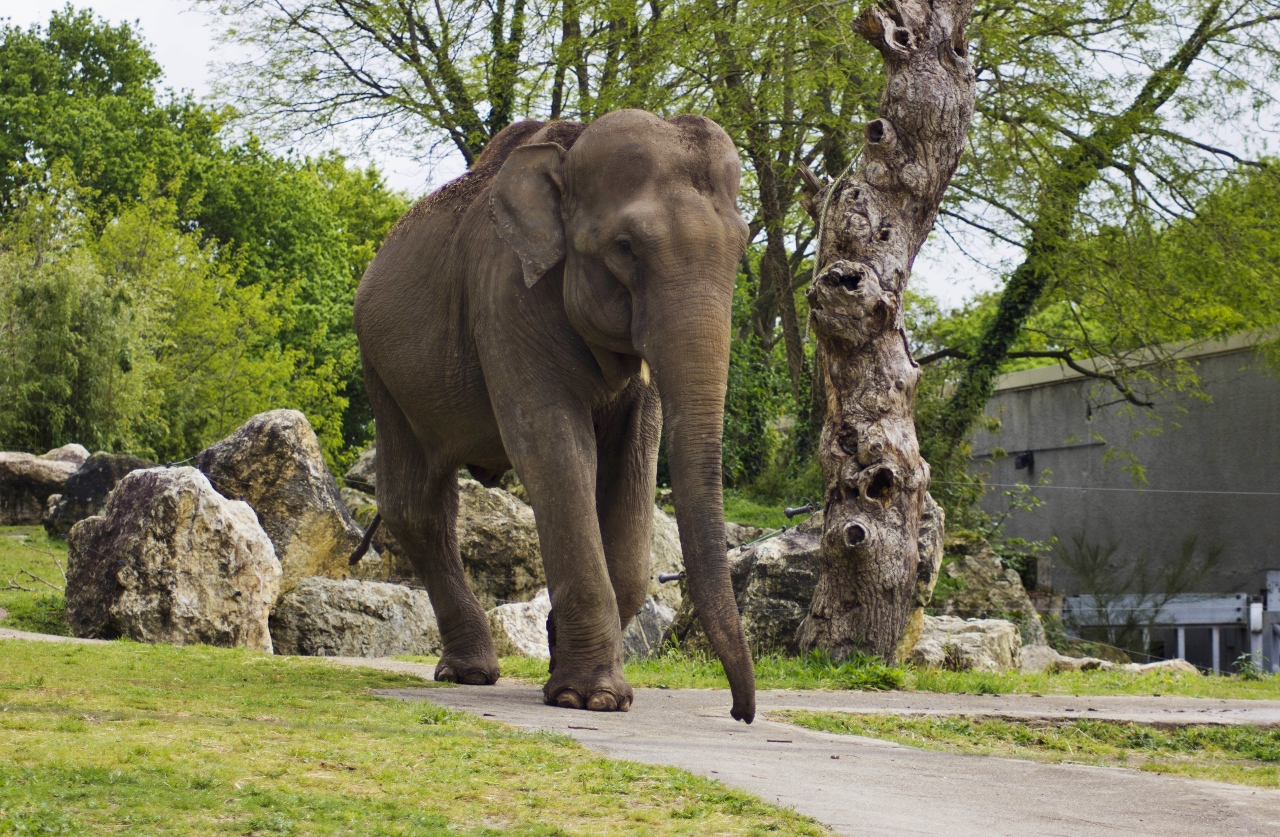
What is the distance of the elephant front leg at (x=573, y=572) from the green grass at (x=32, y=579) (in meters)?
5.76

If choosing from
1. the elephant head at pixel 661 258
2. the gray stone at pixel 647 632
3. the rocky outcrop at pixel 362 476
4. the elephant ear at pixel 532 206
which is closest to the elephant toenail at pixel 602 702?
the elephant head at pixel 661 258

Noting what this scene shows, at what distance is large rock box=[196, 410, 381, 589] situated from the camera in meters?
13.0

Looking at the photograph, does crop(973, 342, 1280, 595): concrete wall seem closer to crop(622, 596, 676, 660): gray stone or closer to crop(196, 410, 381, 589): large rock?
crop(622, 596, 676, 660): gray stone

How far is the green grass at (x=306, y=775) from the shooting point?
3.23m

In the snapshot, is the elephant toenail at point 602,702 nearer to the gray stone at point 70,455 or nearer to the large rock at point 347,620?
the large rock at point 347,620

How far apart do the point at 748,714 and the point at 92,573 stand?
22.7 feet

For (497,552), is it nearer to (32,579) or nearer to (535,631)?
(535,631)

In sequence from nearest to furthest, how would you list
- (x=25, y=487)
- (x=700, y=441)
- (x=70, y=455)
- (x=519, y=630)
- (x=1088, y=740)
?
(x=700, y=441) → (x=1088, y=740) → (x=519, y=630) → (x=25, y=487) → (x=70, y=455)

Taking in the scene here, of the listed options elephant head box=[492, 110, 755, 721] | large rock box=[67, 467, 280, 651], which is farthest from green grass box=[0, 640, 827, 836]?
large rock box=[67, 467, 280, 651]

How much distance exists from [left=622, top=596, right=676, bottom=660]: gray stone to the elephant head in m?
5.51

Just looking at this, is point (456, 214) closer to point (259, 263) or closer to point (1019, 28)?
point (1019, 28)

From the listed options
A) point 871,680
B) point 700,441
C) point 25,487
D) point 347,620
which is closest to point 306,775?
point 700,441

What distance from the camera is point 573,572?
20.2 feet

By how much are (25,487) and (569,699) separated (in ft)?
55.0
